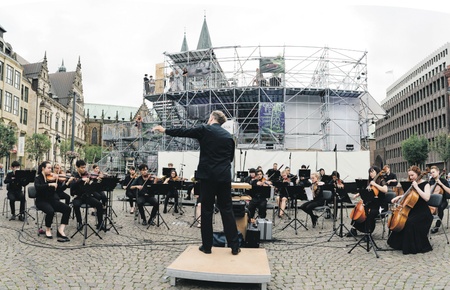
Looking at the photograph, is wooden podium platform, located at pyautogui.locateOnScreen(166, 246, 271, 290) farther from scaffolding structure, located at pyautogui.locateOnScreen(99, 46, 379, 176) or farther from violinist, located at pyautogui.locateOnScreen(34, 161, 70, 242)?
scaffolding structure, located at pyautogui.locateOnScreen(99, 46, 379, 176)

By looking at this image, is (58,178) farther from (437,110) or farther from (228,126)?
(437,110)

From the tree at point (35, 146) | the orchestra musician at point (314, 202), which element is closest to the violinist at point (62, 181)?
the orchestra musician at point (314, 202)

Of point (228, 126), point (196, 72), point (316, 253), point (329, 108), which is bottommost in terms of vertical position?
point (316, 253)

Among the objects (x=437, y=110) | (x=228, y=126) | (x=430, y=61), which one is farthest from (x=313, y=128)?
(x=430, y=61)

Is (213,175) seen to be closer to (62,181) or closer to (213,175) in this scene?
(213,175)

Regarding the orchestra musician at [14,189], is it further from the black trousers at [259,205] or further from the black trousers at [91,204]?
the black trousers at [259,205]

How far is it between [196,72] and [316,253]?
24.0m

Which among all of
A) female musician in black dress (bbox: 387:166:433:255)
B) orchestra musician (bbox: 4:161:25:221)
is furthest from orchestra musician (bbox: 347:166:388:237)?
orchestra musician (bbox: 4:161:25:221)

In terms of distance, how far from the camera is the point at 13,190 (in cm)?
1133

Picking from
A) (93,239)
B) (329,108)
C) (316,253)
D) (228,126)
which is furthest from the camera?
(329,108)

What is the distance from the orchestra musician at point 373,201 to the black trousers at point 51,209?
636 centimetres

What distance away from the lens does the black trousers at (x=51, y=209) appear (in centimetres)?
869

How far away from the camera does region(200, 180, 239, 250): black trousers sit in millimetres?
5930

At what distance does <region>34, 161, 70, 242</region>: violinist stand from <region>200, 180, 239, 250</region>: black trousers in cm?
404
